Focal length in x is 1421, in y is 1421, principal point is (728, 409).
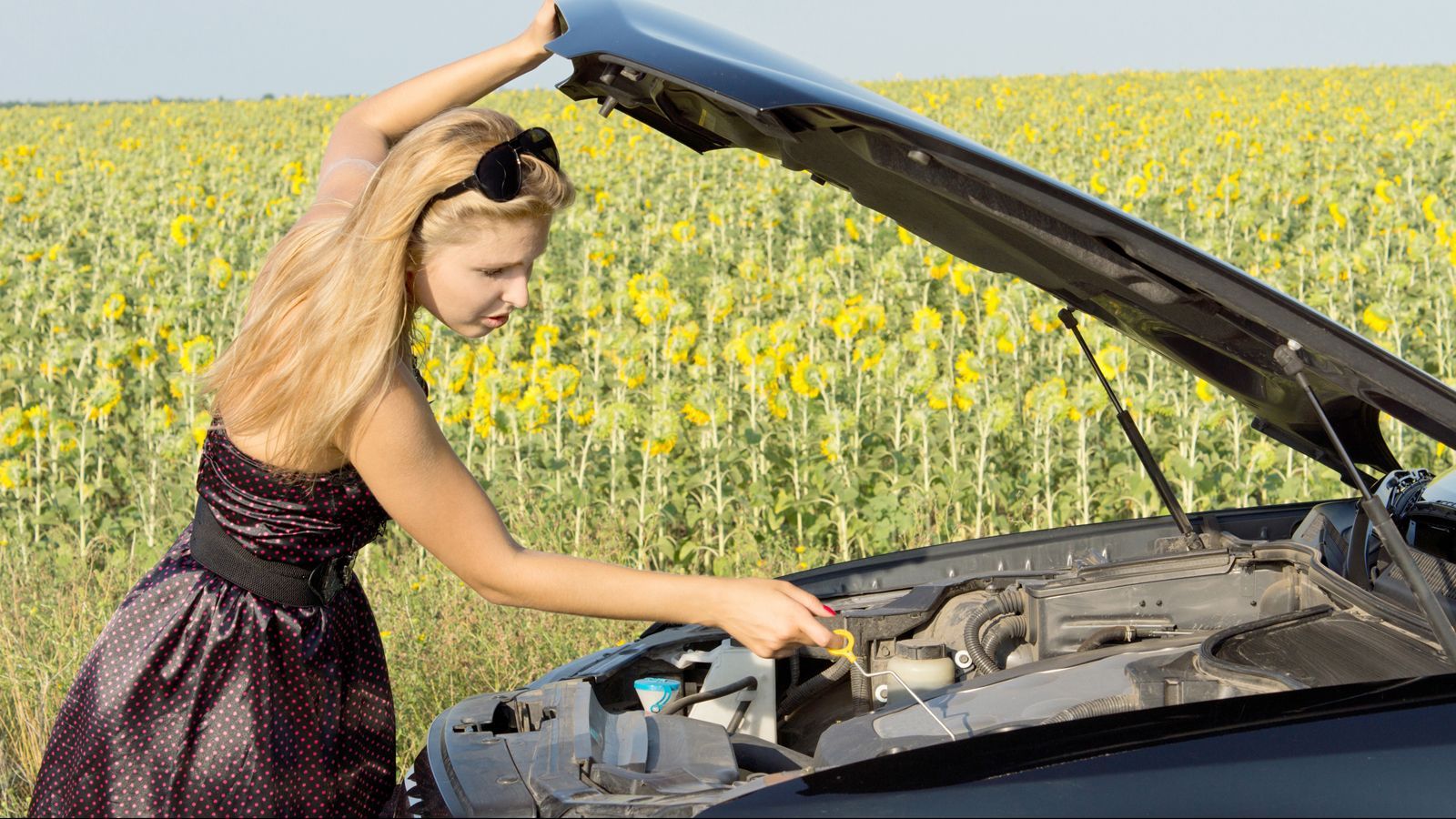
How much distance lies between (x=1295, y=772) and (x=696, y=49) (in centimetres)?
126

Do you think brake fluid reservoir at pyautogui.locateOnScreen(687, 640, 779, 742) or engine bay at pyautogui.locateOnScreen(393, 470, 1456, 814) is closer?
engine bay at pyautogui.locateOnScreen(393, 470, 1456, 814)

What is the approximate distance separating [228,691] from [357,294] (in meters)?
0.66

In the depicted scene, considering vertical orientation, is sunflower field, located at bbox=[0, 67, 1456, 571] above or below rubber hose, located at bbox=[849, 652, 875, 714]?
above

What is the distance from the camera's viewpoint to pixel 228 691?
7.26 ft

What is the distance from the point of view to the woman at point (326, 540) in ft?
6.91

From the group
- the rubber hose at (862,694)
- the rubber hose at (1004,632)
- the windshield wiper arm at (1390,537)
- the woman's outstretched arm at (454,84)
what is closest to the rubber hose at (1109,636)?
the rubber hose at (1004,632)

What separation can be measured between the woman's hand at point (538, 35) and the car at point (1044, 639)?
33 cm

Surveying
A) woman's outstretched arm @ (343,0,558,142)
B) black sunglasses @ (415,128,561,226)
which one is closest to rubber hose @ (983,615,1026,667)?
black sunglasses @ (415,128,561,226)

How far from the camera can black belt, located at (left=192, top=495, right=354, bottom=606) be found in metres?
2.27

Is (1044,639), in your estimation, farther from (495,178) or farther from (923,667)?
(495,178)

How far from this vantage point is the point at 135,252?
9.83 meters

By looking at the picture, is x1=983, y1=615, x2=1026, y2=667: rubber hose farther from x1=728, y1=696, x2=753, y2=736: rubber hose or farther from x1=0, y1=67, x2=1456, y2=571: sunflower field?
x1=0, y1=67, x2=1456, y2=571: sunflower field

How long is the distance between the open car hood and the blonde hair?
0.24m

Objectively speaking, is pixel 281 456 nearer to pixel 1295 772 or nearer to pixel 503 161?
pixel 503 161
